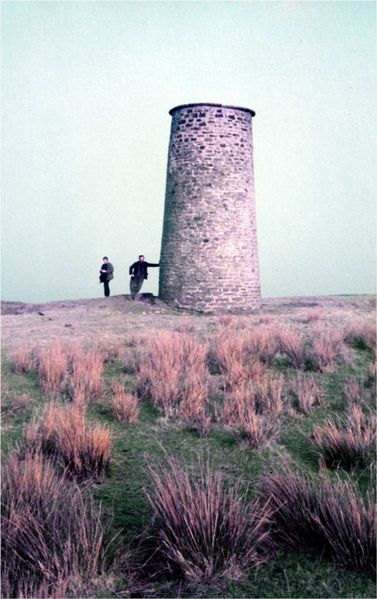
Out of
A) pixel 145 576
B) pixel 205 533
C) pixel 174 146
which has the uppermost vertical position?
pixel 174 146

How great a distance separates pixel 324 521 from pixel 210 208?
13.2m

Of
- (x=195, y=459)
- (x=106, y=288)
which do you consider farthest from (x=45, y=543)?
(x=106, y=288)

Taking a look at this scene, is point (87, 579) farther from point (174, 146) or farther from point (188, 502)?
point (174, 146)

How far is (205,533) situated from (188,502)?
221 millimetres

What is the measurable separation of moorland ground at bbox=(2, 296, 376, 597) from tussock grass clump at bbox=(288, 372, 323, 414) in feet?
0.09

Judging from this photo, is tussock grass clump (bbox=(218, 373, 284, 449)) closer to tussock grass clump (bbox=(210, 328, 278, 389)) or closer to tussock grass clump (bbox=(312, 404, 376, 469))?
tussock grass clump (bbox=(210, 328, 278, 389))

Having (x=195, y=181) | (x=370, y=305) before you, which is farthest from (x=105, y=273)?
(x=370, y=305)

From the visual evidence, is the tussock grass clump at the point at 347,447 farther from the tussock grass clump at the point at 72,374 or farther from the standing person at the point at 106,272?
the standing person at the point at 106,272

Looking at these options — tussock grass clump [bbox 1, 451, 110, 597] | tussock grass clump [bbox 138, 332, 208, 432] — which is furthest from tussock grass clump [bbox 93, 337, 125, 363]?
tussock grass clump [bbox 1, 451, 110, 597]

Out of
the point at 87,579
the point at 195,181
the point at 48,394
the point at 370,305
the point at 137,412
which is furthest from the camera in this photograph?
the point at 370,305

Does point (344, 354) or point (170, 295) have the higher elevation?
point (170, 295)

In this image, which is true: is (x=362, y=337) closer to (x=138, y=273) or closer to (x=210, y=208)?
(x=210, y=208)

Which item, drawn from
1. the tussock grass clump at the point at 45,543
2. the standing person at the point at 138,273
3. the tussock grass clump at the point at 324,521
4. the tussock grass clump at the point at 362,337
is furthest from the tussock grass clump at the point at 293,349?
the standing person at the point at 138,273

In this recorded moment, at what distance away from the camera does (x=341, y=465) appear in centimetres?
504
